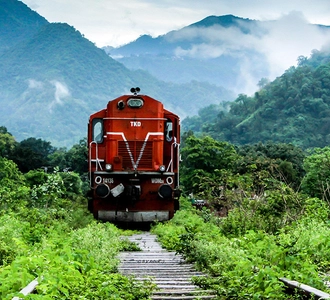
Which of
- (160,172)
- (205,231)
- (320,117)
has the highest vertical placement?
(320,117)

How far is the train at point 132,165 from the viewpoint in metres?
18.9

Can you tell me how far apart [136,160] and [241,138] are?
9650 centimetres

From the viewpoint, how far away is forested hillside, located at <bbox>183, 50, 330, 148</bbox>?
105438 mm

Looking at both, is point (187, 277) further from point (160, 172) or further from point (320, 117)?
point (320, 117)

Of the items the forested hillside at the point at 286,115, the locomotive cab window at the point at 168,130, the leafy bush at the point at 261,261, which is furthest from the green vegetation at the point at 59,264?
the forested hillside at the point at 286,115

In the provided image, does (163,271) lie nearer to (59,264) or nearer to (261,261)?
(261,261)

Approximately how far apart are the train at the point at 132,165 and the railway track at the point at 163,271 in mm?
4070

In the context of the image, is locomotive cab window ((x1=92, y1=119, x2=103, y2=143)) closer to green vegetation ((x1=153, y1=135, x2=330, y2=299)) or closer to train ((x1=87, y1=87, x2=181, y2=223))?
train ((x1=87, y1=87, x2=181, y2=223))

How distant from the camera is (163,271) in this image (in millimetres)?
10031

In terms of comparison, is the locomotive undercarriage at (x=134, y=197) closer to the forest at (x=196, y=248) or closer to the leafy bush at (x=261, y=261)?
Answer: the forest at (x=196, y=248)

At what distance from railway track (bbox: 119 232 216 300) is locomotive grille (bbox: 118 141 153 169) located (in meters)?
4.45

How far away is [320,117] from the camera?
360ft

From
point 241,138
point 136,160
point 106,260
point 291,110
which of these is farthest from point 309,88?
point 106,260

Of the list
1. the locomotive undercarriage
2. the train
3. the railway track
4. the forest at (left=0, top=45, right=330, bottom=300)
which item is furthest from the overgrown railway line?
the train
